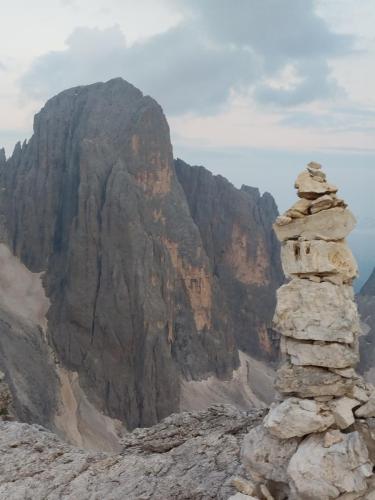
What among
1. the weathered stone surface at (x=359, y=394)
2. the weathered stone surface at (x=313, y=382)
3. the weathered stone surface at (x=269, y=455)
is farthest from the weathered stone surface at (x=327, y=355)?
the weathered stone surface at (x=269, y=455)

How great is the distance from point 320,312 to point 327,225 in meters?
2.19

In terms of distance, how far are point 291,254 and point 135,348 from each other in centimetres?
6709

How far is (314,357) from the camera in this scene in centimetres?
1293

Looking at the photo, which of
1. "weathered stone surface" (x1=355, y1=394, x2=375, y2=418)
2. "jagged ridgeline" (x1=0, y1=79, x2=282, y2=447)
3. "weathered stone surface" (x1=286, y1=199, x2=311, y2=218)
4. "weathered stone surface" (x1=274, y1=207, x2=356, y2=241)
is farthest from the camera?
"jagged ridgeline" (x1=0, y1=79, x2=282, y2=447)

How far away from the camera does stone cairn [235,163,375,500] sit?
12.3m

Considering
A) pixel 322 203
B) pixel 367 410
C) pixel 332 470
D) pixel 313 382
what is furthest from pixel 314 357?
pixel 322 203

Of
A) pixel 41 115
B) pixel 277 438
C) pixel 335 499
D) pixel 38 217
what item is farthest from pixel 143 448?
pixel 41 115

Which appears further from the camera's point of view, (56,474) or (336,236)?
(56,474)

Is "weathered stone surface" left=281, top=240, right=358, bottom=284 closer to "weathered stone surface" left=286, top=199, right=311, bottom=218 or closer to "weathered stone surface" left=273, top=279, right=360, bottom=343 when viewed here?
"weathered stone surface" left=273, top=279, right=360, bottom=343

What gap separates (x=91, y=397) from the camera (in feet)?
240

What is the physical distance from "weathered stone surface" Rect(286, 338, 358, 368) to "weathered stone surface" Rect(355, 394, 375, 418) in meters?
0.98

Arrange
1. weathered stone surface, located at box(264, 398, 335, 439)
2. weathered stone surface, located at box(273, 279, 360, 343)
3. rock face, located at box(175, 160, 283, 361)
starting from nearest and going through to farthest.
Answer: weathered stone surface, located at box(264, 398, 335, 439) < weathered stone surface, located at box(273, 279, 360, 343) < rock face, located at box(175, 160, 283, 361)

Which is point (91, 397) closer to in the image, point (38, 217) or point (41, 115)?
point (38, 217)

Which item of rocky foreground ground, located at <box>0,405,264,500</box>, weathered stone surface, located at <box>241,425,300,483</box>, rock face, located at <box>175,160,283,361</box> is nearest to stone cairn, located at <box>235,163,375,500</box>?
weathered stone surface, located at <box>241,425,300,483</box>
